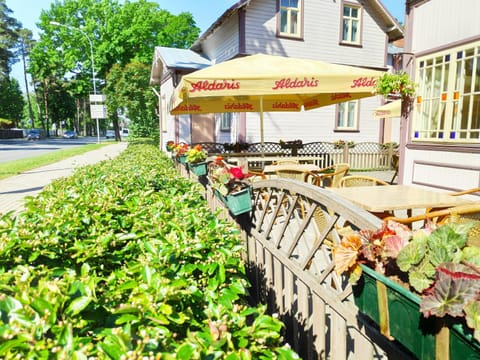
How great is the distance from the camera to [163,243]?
204 centimetres

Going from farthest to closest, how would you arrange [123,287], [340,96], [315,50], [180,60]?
1. [180,60]
2. [315,50]
3. [340,96]
4. [123,287]

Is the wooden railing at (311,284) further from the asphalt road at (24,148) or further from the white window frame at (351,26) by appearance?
the asphalt road at (24,148)

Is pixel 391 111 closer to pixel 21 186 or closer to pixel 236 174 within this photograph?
pixel 236 174

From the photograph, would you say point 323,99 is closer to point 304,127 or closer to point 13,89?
point 304,127

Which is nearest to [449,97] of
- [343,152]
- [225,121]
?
[343,152]

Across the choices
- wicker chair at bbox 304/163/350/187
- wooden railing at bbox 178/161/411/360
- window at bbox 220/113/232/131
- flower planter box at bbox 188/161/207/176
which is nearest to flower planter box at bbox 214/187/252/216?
wooden railing at bbox 178/161/411/360

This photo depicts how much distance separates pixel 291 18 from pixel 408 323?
15.4 meters

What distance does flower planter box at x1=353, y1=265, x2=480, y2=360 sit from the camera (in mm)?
1020

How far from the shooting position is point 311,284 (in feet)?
6.91

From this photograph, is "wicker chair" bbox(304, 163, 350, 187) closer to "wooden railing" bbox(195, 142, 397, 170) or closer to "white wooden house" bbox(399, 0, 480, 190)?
"white wooden house" bbox(399, 0, 480, 190)

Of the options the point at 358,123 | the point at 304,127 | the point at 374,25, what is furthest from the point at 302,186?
the point at 374,25

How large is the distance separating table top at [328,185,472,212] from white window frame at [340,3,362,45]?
1311 cm

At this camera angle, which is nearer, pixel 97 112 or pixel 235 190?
pixel 235 190

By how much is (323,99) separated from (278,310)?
22.9 ft
